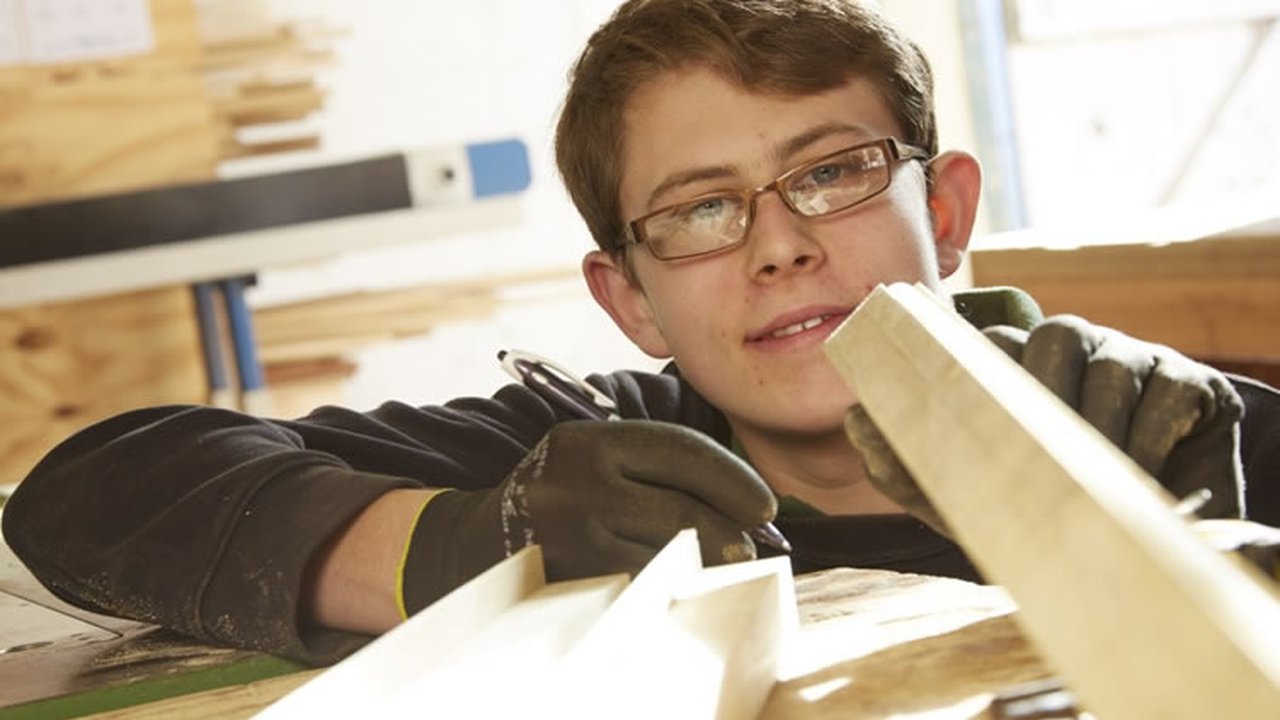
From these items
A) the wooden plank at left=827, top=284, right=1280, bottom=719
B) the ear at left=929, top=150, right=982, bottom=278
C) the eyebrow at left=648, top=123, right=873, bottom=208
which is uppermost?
the eyebrow at left=648, top=123, right=873, bottom=208

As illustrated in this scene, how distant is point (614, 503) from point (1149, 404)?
35cm

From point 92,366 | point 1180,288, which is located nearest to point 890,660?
point 1180,288

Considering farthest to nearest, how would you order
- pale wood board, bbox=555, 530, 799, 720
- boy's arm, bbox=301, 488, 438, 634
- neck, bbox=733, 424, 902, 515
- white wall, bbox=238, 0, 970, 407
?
white wall, bbox=238, 0, 970, 407 < neck, bbox=733, 424, 902, 515 < boy's arm, bbox=301, 488, 438, 634 < pale wood board, bbox=555, 530, 799, 720

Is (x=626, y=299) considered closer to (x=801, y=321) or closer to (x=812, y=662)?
(x=801, y=321)

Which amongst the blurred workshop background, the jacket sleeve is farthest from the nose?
the blurred workshop background

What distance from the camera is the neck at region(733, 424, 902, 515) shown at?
1.62 meters

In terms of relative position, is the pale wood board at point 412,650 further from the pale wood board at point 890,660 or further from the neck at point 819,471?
the neck at point 819,471

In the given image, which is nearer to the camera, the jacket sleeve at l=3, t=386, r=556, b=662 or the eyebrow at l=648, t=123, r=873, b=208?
the jacket sleeve at l=3, t=386, r=556, b=662

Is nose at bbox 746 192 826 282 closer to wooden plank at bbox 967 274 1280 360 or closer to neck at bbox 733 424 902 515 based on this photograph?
neck at bbox 733 424 902 515

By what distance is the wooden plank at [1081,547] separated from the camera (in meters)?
0.42

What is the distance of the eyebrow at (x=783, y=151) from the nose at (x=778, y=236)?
0.14 feet

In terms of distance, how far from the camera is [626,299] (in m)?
1.78

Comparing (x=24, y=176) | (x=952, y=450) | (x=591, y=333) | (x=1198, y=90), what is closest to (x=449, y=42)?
(x=591, y=333)

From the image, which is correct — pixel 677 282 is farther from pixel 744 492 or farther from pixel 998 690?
pixel 998 690
